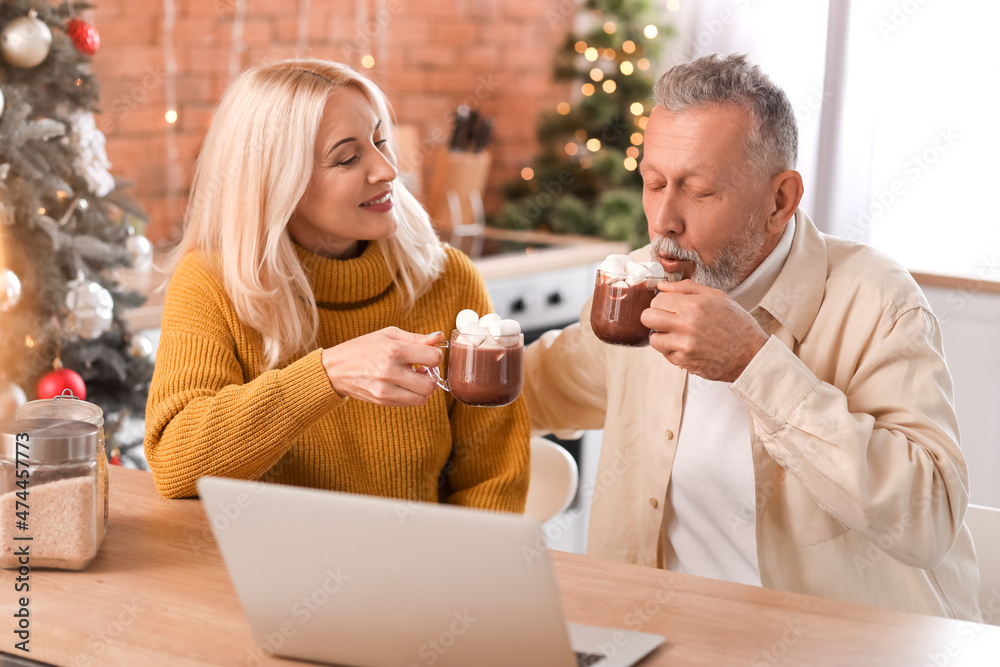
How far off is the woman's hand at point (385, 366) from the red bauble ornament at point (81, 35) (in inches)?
59.2

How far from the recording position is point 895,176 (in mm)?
3471

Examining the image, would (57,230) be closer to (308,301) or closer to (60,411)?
(308,301)

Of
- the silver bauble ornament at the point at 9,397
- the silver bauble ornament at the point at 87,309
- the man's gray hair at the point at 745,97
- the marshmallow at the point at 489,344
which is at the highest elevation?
the man's gray hair at the point at 745,97

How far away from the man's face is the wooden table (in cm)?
57

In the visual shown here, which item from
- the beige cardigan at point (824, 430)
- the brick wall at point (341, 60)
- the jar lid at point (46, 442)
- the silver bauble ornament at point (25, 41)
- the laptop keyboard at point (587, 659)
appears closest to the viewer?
the laptop keyboard at point (587, 659)

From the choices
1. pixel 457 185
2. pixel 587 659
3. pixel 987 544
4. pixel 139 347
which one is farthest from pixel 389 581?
pixel 457 185

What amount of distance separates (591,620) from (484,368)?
1.38 feet

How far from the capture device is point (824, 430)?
1396mm

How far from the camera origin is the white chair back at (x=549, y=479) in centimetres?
193

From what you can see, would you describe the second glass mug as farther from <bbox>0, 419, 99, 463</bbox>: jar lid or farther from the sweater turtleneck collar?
<bbox>0, 419, 99, 463</bbox>: jar lid

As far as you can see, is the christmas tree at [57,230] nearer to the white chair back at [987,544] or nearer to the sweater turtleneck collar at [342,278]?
the sweater turtleneck collar at [342,278]

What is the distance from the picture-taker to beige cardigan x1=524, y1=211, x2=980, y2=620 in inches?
55.6

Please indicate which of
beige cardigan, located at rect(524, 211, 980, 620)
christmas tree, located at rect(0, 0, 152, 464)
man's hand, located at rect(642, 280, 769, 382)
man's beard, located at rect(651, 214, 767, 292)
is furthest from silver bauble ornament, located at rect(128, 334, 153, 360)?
man's hand, located at rect(642, 280, 769, 382)

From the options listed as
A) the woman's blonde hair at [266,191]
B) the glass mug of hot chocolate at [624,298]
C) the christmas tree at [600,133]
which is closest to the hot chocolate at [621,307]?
the glass mug of hot chocolate at [624,298]
